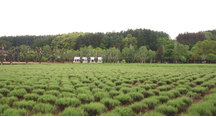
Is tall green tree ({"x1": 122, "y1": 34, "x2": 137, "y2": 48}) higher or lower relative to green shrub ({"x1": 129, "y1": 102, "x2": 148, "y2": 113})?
higher

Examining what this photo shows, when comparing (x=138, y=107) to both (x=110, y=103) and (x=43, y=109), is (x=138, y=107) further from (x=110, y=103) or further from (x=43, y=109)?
(x=43, y=109)

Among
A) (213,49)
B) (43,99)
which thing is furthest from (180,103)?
(213,49)

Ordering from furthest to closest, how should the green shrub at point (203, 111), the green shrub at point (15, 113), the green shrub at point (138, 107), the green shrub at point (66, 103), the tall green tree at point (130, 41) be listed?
the tall green tree at point (130, 41) < the green shrub at point (66, 103) < the green shrub at point (138, 107) < the green shrub at point (203, 111) < the green shrub at point (15, 113)

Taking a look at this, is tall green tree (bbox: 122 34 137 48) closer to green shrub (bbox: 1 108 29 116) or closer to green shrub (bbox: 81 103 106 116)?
green shrub (bbox: 81 103 106 116)

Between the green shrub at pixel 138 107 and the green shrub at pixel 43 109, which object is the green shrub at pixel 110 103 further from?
the green shrub at pixel 43 109

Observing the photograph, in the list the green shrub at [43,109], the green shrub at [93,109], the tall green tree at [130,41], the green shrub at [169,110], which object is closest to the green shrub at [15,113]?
the green shrub at [43,109]

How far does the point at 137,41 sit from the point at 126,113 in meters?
122

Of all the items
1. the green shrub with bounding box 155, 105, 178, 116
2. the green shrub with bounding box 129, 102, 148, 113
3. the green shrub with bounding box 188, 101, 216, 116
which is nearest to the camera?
the green shrub with bounding box 188, 101, 216, 116

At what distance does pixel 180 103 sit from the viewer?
554 cm

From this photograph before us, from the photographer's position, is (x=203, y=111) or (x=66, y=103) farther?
(x=66, y=103)

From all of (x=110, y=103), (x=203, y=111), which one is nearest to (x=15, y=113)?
(x=110, y=103)

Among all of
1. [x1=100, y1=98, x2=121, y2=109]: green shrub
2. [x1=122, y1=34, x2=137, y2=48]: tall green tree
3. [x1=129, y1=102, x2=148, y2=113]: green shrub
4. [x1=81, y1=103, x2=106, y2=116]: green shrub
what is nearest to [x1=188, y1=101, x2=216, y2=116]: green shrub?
[x1=129, y1=102, x2=148, y2=113]: green shrub

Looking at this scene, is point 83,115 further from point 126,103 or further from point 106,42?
point 106,42

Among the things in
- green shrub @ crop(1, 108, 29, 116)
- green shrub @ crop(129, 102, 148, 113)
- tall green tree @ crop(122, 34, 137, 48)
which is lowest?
green shrub @ crop(129, 102, 148, 113)
